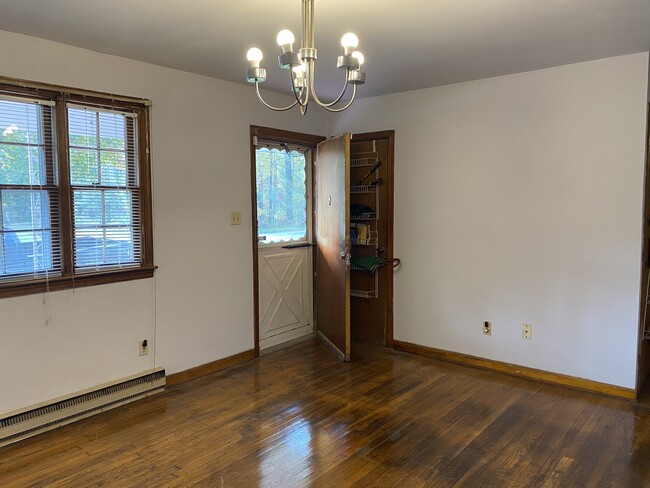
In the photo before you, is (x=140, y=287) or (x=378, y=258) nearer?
(x=140, y=287)

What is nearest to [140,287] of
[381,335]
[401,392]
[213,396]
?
[213,396]

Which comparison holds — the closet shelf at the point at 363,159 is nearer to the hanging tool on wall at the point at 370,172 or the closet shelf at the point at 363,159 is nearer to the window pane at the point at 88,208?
the hanging tool on wall at the point at 370,172

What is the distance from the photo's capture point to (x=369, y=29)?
8.93 feet

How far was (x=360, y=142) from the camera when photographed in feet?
15.6

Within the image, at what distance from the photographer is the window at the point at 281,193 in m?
4.51

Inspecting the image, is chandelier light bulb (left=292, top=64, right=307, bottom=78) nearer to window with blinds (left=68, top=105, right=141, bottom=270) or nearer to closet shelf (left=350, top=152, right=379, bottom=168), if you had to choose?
window with blinds (left=68, top=105, right=141, bottom=270)

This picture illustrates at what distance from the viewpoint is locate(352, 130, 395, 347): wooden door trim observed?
178 inches

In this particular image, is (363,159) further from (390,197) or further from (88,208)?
(88,208)

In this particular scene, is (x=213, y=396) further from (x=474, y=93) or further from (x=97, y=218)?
(x=474, y=93)

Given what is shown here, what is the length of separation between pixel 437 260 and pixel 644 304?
157cm

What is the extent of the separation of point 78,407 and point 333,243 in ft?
7.75

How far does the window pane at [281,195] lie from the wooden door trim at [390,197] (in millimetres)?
700

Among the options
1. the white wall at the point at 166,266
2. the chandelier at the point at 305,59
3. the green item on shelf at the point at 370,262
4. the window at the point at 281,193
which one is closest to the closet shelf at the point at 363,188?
the window at the point at 281,193

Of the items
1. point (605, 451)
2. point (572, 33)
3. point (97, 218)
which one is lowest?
point (605, 451)
